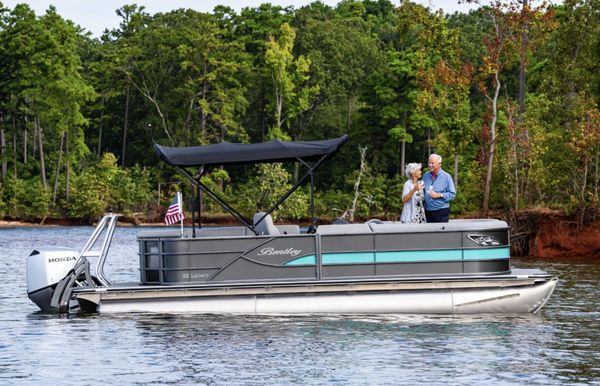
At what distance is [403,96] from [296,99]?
10772 mm

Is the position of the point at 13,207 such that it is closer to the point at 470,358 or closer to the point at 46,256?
the point at 46,256

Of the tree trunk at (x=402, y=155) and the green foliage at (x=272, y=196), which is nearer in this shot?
the green foliage at (x=272, y=196)

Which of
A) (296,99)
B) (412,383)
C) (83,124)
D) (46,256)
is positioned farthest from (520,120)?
(83,124)

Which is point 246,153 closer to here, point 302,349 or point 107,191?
point 302,349

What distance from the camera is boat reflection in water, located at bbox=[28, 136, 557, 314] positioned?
19.0 metres

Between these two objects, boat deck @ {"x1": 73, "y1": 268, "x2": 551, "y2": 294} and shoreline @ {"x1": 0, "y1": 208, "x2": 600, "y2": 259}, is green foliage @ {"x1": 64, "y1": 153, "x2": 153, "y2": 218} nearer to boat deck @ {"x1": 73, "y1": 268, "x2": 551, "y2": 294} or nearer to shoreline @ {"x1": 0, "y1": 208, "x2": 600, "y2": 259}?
shoreline @ {"x1": 0, "y1": 208, "x2": 600, "y2": 259}

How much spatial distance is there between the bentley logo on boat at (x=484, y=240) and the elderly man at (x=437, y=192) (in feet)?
2.88

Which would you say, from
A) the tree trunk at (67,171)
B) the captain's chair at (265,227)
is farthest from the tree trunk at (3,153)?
the captain's chair at (265,227)

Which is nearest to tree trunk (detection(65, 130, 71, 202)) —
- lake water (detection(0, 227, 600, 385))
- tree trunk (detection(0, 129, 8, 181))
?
tree trunk (detection(0, 129, 8, 181))

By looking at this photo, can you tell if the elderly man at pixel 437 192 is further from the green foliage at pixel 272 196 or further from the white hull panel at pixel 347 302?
the green foliage at pixel 272 196

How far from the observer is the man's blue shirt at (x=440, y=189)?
19.7 m

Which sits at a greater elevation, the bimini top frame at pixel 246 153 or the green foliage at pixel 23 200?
the bimini top frame at pixel 246 153

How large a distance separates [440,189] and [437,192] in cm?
7

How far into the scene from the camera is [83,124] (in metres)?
92.4
